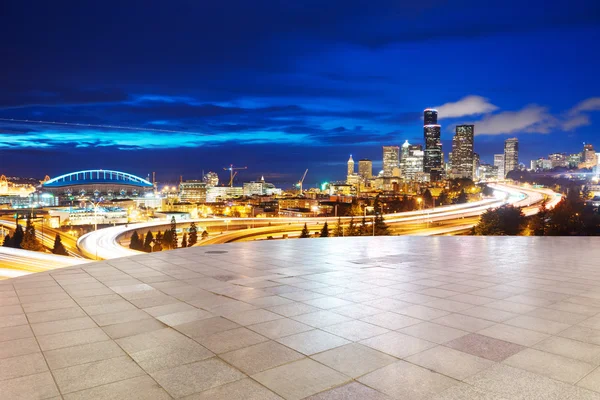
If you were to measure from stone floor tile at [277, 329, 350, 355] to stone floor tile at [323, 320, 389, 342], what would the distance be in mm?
140

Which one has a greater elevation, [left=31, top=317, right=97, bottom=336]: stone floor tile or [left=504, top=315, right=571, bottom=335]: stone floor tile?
[left=504, top=315, right=571, bottom=335]: stone floor tile

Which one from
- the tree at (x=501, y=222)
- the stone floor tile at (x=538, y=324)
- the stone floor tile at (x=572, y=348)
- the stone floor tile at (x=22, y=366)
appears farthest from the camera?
the tree at (x=501, y=222)

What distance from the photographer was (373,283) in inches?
343

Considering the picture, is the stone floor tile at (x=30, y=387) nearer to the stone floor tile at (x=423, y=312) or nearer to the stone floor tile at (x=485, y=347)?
the stone floor tile at (x=485, y=347)

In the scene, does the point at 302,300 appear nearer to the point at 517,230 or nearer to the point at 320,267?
the point at 320,267

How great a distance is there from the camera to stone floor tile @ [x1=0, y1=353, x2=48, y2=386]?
424 centimetres

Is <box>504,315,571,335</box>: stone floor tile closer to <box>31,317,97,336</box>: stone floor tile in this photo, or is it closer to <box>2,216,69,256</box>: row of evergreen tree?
<box>31,317,97,336</box>: stone floor tile

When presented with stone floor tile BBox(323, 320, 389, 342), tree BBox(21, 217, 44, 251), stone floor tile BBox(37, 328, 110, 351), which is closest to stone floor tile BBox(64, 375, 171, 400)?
stone floor tile BBox(37, 328, 110, 351)

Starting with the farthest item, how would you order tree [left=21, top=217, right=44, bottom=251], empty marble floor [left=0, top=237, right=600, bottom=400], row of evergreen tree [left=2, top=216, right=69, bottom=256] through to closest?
tree [left=21, top=217, right=44, bottom=251] → row of evergreen tree [left=2, top=216, right=69, bottom=256] → empty marble floor [left=0, top=237, right=600, bottom=400]

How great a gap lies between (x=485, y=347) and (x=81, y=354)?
4676 millimetres

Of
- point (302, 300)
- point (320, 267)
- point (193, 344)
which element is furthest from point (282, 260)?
point (193, 344)

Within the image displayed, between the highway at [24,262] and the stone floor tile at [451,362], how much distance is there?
15250mm

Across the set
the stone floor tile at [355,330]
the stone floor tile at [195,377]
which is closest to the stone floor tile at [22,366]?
the stone floor tile at [195,377]

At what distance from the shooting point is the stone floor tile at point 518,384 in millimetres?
3828
